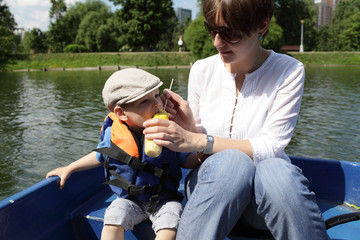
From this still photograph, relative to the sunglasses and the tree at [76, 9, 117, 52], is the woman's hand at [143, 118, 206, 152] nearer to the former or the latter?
the sunglasses

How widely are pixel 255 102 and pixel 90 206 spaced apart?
1.33 m

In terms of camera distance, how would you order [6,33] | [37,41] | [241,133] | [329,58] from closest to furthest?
[241,133]
[329,58]
[6,33]
[37,41]

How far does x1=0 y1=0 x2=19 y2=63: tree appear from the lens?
128 feet

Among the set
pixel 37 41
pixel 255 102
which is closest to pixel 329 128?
pixel 255 102

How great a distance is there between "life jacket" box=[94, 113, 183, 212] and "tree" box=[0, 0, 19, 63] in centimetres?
4113

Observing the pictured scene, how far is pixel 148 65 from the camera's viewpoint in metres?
36.2

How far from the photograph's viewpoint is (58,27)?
44906 mm

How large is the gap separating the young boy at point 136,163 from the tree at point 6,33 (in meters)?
41.1

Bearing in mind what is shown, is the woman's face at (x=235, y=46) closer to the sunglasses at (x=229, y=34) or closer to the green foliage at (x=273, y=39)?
the sunglasses at (x=229, y=34)

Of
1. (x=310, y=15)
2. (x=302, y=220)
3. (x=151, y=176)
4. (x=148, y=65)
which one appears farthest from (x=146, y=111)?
(x=310, y=15)

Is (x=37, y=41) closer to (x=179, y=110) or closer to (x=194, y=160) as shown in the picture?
(x=179, y=110)

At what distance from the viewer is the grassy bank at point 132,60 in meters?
36.7

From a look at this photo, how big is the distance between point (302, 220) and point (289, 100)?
2.22 feet

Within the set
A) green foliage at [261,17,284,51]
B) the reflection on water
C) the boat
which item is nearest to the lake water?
the reflection on water
